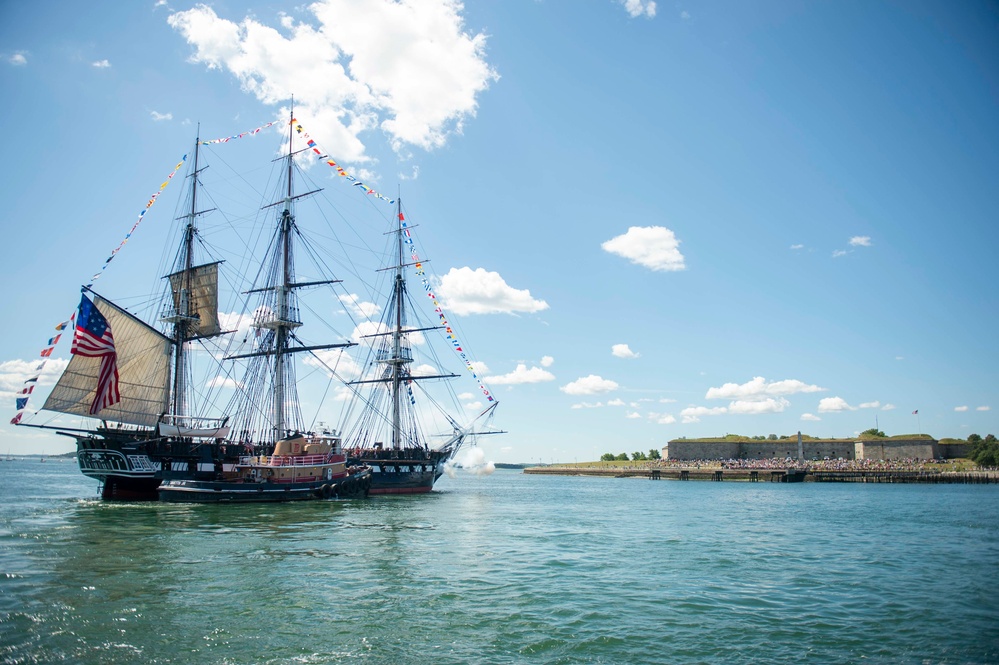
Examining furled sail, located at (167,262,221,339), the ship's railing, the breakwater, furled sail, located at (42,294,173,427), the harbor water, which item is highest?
furled sail, located at (167,262,221,339)

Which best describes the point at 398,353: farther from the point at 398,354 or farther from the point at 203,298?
the point at 203,298

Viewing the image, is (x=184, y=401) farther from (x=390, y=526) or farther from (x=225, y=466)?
(x=390, y=526)

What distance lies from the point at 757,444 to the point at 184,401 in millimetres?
108512

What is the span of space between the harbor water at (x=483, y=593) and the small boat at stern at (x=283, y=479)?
31.5ft

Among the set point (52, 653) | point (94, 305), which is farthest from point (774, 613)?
point (94, 305)

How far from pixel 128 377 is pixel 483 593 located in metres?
45.0

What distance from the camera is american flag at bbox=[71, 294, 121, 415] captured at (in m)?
46.2

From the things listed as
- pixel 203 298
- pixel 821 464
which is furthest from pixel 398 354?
pixel 821 464

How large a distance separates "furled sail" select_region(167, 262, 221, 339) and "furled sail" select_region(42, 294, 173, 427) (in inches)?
156

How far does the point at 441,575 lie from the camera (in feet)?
67.3

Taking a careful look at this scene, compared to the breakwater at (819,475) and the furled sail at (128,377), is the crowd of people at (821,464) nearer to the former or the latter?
the breakwater at (819,475)

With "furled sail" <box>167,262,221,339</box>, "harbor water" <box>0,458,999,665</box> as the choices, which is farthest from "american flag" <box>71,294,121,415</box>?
"harbor water" <box>0,458,999,665</box>

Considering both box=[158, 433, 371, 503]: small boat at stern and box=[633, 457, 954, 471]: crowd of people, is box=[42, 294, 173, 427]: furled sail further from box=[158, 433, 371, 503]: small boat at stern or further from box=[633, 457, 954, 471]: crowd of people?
box=[633, 457, 954, 471]: crowd of people

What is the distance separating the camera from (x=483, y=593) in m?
18.0
